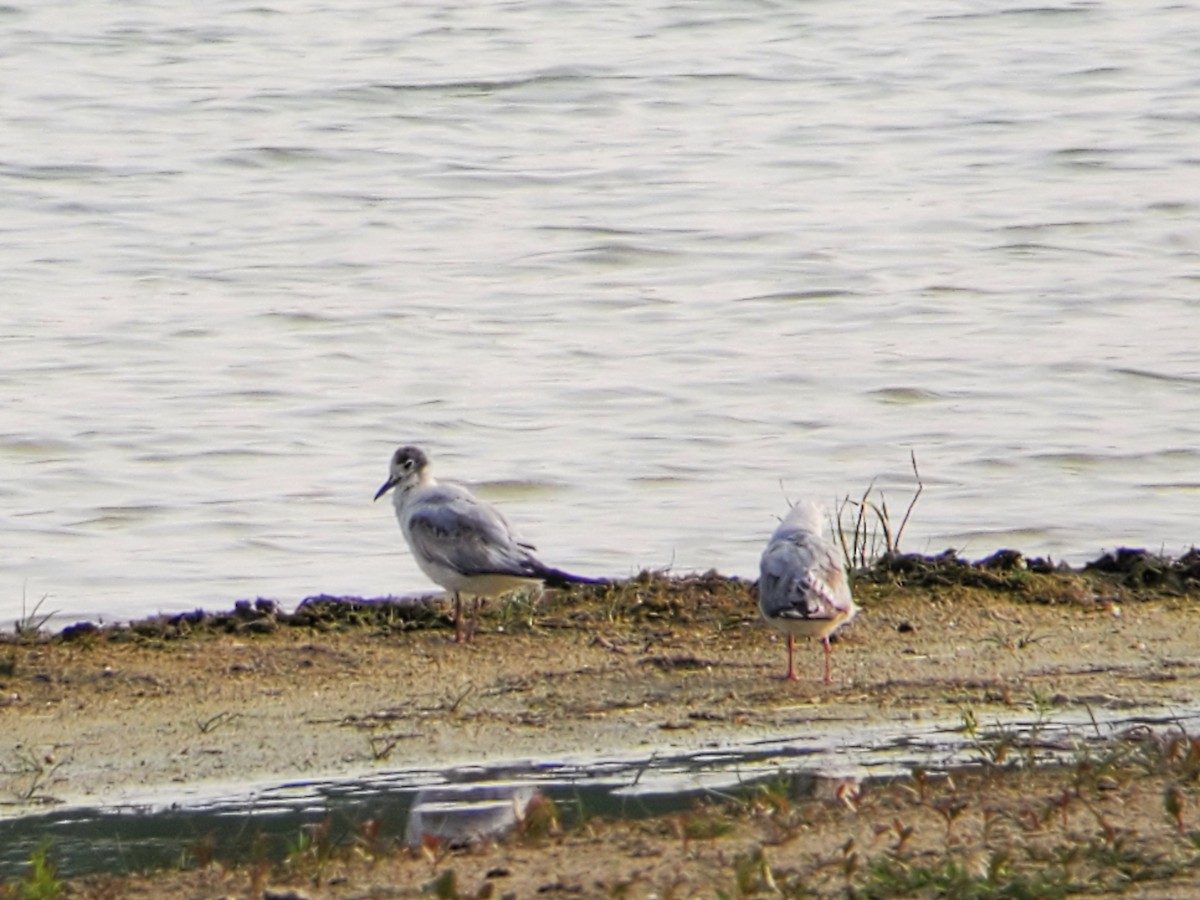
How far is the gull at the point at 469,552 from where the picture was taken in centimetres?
902

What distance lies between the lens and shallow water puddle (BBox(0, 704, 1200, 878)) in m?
6.34

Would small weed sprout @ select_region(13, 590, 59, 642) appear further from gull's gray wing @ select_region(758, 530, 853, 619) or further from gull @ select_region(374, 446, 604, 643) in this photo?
gull's gray wing @ select_region(758, 530, 853, 619)

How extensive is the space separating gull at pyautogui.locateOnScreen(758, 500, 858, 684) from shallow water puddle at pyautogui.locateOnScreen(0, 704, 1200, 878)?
620 millimetres

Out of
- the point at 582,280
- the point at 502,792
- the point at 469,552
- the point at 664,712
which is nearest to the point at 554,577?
the point at 469,552

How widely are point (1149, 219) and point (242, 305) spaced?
766 cm

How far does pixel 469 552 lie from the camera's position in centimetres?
905

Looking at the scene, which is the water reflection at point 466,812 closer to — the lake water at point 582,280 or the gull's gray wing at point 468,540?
the gull's gray wing at point 468,540

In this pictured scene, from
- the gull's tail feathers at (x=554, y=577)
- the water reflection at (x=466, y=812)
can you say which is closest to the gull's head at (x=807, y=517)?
the gull's tail feathers at (x=554, y=577)

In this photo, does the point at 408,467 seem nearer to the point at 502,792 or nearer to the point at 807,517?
the point at 807,517

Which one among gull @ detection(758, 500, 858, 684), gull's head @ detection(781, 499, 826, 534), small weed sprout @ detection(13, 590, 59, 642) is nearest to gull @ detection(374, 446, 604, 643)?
gull's head @ detection(781, 499, 826, 534)

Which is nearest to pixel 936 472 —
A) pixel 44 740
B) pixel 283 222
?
pixel 44 740

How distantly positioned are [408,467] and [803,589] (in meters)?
2.30

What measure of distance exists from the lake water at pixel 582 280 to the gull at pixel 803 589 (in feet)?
7.70

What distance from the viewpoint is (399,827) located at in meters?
6.47
